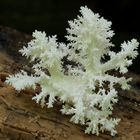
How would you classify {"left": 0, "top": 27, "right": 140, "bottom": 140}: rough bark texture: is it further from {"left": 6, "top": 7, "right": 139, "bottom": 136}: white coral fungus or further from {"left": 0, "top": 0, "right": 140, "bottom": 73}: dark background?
{"left": 0, "top": 0, "right": 140, "bottom": 73}: dark background

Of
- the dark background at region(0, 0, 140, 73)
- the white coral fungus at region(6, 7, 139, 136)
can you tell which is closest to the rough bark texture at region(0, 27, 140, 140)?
the white coral fungus at region(6, 7, 139, 136)

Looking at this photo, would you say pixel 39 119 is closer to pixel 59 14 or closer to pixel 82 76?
pixel 82 76

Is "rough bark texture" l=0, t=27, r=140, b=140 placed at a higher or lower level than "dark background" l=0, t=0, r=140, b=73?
lower

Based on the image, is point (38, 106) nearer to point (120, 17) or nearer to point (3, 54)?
point (3, 54)

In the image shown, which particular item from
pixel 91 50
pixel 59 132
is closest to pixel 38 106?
pixel 59 132

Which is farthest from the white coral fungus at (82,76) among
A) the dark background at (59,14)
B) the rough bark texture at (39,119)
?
the dark background at (59,14)

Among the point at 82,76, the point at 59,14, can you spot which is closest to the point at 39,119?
the point at 82,76

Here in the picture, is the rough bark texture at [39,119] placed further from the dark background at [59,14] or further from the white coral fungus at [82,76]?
the dark background at [59,14]
